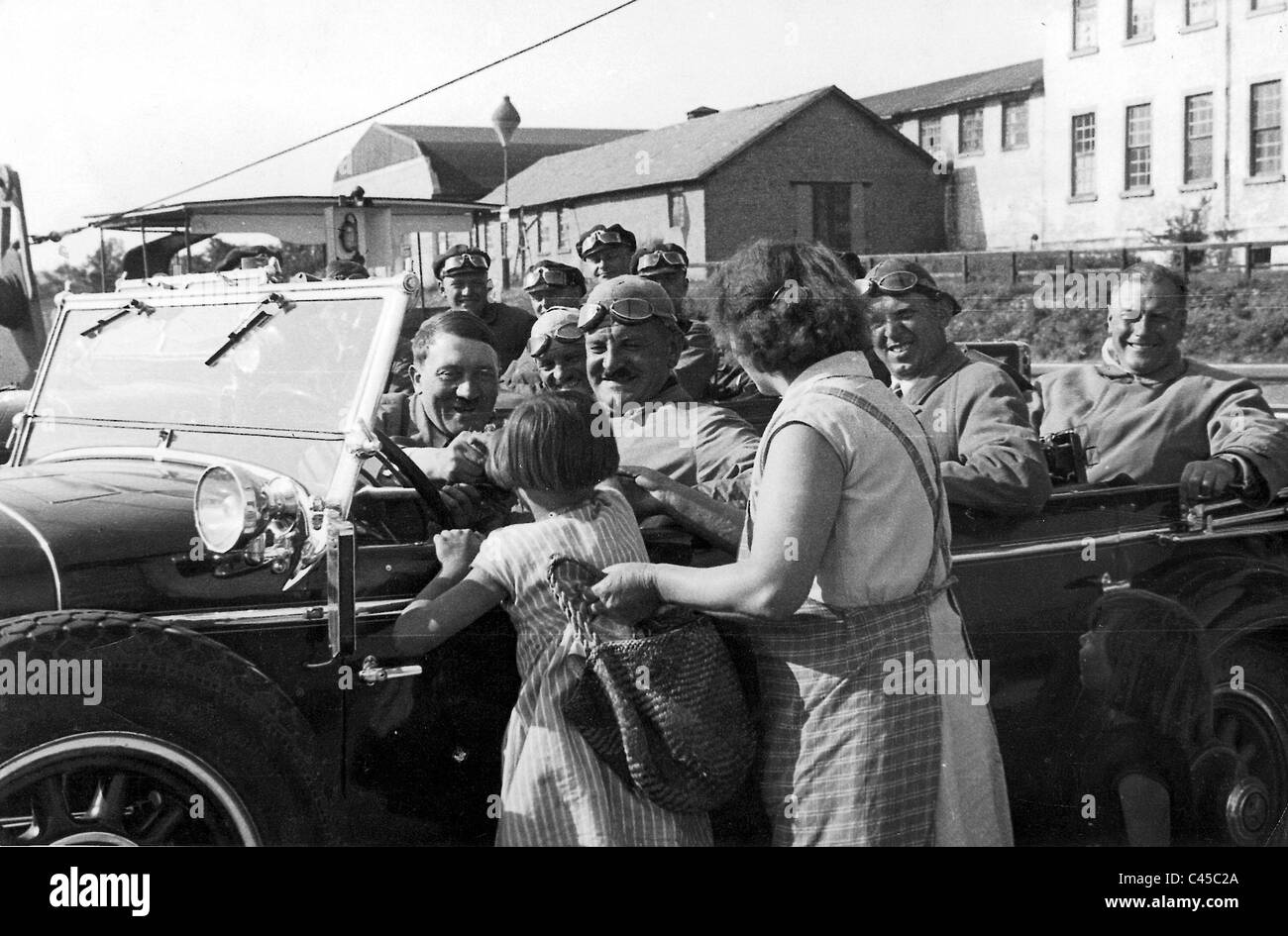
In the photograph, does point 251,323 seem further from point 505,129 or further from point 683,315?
point 683,315

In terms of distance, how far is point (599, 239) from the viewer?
4.14 meters

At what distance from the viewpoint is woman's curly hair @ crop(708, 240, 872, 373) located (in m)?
2.65

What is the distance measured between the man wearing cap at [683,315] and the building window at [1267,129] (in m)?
1.31

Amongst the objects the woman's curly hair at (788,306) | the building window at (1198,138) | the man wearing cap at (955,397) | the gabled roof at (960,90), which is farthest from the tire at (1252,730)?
the woman's curly hair at (788,306)

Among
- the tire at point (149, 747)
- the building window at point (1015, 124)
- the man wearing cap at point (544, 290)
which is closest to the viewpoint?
the tire at point (149, 747)

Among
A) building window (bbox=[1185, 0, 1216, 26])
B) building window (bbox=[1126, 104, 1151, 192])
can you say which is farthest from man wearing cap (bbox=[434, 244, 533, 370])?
building window (bbox=[1185, 0, 1216, 26])

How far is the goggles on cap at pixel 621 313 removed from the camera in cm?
337

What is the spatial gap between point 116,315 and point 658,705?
198 centimetres

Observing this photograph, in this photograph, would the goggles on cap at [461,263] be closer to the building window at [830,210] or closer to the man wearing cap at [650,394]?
the man wearing cap at [650,394]

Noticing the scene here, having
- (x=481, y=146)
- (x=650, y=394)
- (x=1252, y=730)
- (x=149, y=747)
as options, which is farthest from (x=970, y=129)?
(x=149, y=747)

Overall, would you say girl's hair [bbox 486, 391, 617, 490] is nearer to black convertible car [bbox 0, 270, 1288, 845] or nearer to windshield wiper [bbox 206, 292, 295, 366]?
black convertible car [bbox 0, 270, 1288, 845]

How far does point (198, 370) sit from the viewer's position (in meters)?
3.43
